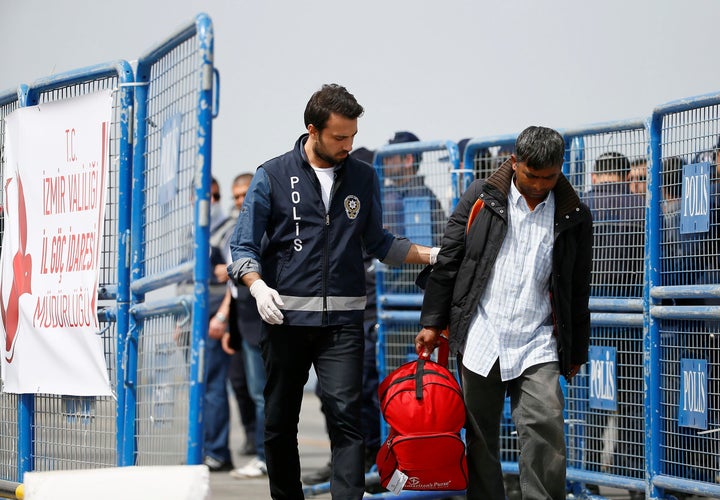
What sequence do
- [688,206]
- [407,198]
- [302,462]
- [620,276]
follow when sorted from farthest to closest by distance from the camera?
[302,462], [407,198], [620,276], [688,206]

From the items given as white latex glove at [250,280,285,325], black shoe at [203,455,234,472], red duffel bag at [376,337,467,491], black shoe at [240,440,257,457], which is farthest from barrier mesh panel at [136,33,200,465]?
black shoe at [240,440,257,457]

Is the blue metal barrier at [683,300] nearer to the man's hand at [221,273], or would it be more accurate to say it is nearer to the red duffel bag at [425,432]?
the red duffel bag at [425,432]

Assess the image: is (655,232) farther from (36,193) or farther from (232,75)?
(232,75)

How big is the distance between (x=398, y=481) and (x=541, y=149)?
1.73m

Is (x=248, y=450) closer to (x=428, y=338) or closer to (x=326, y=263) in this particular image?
(x=428, y=338)

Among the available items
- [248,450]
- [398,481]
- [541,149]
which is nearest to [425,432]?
[398,481]

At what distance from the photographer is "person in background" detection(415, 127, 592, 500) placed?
5.40 metres

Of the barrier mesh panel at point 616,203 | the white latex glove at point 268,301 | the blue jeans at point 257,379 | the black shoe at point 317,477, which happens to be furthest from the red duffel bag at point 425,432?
the blue jeans at point 257,379

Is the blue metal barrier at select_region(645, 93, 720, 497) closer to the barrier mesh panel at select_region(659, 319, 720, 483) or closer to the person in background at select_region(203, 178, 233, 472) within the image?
the barrier mesh panel at select_region(659, 319, 720, 483)

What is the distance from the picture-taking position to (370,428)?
836 cm

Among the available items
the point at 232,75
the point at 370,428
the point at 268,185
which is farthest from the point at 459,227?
the point at 232,75

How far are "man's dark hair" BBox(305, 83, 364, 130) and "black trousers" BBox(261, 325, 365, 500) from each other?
1006 millimetres

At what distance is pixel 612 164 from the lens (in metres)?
6.80

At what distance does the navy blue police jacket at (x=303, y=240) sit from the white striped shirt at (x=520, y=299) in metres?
0.66
